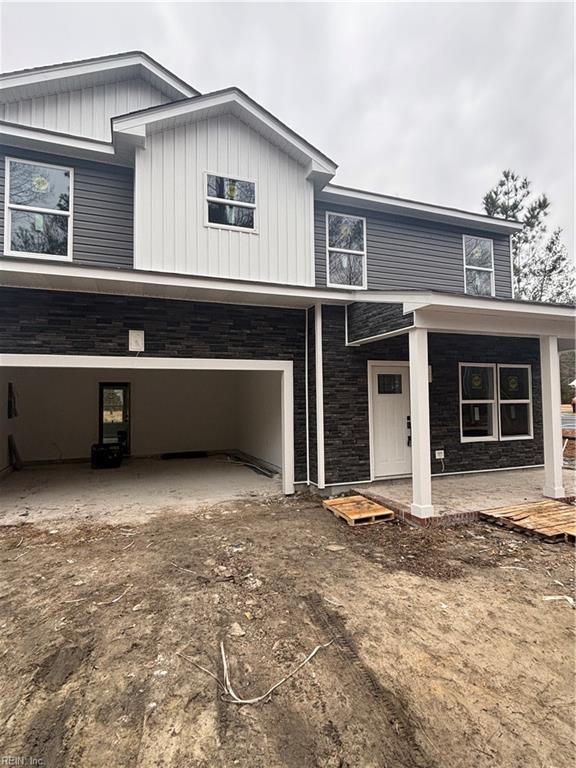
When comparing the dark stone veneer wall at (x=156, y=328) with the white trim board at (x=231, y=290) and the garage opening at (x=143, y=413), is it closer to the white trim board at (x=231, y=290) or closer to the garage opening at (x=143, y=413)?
the white trim board at (x=231, y=290)

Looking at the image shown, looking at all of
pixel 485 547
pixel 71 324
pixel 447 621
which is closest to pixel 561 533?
pixel 485 547

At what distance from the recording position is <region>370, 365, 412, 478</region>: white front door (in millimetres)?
6895

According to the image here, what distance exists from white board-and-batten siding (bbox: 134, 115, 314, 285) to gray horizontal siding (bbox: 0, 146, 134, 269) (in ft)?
2.29

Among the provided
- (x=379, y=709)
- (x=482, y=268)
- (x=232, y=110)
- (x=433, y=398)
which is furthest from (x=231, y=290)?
(x=482, y=268)

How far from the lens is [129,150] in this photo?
6375 mm

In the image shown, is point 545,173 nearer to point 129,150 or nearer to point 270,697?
point 129,150

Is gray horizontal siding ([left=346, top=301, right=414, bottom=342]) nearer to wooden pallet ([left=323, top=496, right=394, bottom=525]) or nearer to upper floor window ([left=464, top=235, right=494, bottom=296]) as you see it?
wooden pallet ([left=323, top=496, right=394, bottom=525])

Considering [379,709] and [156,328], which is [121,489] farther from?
[379,709]

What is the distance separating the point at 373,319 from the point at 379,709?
189 inches

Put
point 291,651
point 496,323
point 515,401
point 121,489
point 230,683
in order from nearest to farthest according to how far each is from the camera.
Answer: point 230,683, point 291,651, point 496,323, point 121,489, point 515,401

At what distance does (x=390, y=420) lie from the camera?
7027 millimetres

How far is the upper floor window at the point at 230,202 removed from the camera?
6652 millimetres

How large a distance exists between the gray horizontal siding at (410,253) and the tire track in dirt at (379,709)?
6.54 metres

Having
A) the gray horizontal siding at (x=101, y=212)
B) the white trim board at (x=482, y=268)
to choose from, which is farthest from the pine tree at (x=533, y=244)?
the gray horizontal siding at (x=101, y=212)
